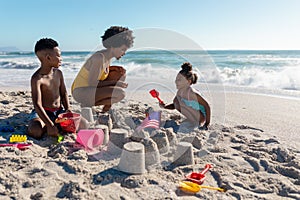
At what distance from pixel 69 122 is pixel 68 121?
0.02 m

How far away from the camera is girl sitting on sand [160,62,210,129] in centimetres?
306

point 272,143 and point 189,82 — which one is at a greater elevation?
point 189,82

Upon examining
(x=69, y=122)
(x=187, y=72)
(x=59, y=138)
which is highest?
(x=187, y=72)

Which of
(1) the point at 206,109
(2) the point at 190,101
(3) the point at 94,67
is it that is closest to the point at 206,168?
(1) the point at 206,109

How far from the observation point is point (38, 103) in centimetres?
242

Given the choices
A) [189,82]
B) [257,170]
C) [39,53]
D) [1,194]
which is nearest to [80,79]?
[39,53]

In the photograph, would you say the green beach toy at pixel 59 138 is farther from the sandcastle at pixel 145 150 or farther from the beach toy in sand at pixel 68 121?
the sandcastle at pixel 145 150

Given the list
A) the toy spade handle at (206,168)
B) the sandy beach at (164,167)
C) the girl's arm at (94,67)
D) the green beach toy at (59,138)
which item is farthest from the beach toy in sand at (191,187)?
the girl's arm at (94,67)

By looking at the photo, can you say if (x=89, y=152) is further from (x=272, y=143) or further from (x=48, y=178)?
(x=272, y=143)

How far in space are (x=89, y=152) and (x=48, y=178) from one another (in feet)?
1.61

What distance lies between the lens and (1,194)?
1.60 meters

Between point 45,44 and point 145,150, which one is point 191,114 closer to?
point 145,150

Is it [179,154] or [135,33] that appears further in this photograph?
[135,33]

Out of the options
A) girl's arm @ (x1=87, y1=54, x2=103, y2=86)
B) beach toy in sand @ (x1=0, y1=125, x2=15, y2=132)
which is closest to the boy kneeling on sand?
beach toy in sand @ (x1=0, y1=125, x2=15, y2=132)
